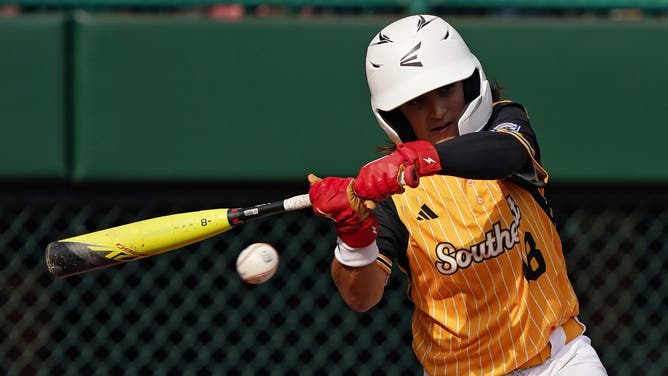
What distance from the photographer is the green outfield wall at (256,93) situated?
4.78m

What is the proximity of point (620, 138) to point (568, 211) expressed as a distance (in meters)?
0.52

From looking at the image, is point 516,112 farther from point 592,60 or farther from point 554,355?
point 592,60

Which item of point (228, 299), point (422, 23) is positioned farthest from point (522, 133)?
point (228, 299)

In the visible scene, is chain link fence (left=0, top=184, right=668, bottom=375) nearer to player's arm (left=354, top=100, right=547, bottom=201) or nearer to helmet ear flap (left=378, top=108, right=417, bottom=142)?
helmet ear flap (left=378, top=108, right=417, bottom=142)

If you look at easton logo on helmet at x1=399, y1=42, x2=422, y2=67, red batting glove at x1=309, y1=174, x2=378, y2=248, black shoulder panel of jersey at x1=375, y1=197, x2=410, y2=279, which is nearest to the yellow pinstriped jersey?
black shoulder panel of jersey at x1=375, y1=197, x2=410, y2=279

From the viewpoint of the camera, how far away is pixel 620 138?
16.0 feet

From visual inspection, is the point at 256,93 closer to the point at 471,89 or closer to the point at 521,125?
the point at 471,89

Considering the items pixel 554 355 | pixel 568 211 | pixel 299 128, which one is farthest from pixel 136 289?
pixel 554 355

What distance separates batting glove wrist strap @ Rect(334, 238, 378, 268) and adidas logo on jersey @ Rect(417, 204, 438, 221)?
0.76 ft

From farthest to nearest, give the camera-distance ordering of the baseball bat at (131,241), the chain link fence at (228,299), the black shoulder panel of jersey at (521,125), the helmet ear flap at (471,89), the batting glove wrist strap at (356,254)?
1. the chain link fence at (228,299)
2. the baseball bat at (131,241)
3. the helmet ear flap at (471,89)
4. the black shoulder panel of jersey at (521,125)
5. the batting glove wrist strap at (356,254)

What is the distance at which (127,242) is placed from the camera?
324 cm

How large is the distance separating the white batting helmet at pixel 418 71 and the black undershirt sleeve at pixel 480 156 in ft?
0.83

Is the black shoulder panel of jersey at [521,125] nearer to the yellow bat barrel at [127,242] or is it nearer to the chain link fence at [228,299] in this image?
the yellow bat barrel at [127,242]

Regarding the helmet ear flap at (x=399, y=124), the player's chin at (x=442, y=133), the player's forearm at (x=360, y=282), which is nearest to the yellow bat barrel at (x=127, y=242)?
the player's forearm at (x=360, y=282)
